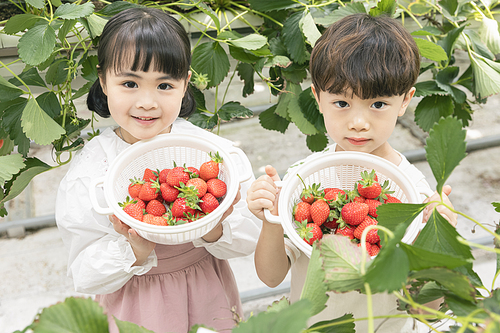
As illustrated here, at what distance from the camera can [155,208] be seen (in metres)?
0.84

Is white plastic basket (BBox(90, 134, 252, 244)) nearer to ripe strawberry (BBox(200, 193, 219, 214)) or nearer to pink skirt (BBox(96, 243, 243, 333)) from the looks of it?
ripe strawberry (BBox(200, 193, 219, 214))

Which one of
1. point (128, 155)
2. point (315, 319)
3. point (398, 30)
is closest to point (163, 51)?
point (128, 155)

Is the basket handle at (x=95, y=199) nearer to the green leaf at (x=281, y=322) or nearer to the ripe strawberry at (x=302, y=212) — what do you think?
the ripe strawberry at (x=302, y=212)

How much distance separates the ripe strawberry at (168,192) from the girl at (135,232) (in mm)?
98

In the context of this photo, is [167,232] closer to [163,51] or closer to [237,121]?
[163,51]

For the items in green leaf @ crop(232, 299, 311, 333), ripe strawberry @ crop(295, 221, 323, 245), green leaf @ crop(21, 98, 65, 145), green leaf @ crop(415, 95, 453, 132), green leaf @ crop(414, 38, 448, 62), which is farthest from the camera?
green leaf @ crop(415, 95, 453, 132)

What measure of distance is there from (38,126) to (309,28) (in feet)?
2.33

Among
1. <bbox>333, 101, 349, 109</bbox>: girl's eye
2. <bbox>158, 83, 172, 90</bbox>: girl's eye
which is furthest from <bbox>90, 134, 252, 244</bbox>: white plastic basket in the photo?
<bbox>333, 101, 349, 109</bbox>: girl's eye

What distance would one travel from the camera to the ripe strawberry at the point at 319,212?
2.43ft

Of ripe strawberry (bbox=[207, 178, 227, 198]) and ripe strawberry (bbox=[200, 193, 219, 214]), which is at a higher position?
ripe strawberry (bbox=[207, 178, 227, 198])

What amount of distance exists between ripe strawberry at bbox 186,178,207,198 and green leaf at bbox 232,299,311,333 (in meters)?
0.56

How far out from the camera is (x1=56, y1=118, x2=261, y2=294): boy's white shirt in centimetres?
88

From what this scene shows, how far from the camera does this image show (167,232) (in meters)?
0.70

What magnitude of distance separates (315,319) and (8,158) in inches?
28.6
